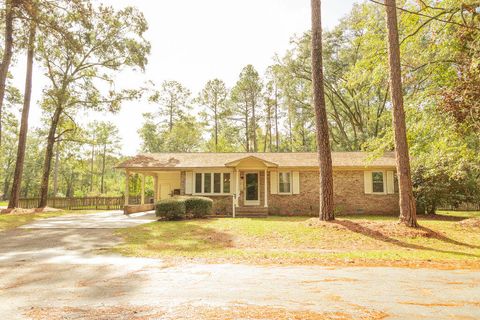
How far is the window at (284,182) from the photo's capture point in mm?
19312

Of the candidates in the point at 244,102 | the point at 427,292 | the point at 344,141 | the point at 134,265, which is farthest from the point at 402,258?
the point at 244,102

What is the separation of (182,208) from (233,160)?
5438mm

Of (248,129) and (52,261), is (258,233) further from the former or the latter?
(248,129)

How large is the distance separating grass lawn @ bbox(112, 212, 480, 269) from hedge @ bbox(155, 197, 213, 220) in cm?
192

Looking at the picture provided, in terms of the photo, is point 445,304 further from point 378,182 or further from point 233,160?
point 378,182

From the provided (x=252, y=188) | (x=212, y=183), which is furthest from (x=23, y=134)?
(x=252, y=188)

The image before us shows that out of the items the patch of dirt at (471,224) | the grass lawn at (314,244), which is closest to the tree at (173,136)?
the grass lawn at (314,244)

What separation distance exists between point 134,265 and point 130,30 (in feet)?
69.8

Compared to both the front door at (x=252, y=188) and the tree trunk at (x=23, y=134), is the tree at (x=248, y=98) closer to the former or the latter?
the front door at (x=252, y=188)

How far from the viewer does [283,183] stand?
766 inches

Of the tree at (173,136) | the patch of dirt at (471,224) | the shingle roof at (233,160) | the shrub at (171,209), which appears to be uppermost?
the tree at (173,136)

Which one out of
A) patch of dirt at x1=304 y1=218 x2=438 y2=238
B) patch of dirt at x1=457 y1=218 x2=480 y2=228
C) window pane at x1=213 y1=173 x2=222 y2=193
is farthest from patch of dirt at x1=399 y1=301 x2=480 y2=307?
window pane at x1=213 y1=173 x2=222 y2=193

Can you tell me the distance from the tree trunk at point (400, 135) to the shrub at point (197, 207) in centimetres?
921

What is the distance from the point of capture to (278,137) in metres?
40.1
